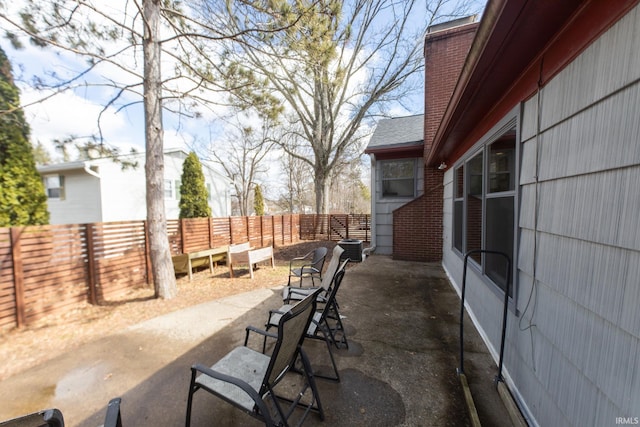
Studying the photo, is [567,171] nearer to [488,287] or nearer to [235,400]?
[488,287]

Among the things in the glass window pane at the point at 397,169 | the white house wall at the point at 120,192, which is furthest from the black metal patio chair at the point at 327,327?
the white house wall at the point at 120,192

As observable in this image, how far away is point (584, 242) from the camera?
134 cm

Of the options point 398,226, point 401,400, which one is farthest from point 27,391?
point 398,226

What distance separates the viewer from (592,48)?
51.5 inches

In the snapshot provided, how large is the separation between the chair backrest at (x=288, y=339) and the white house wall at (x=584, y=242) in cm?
157

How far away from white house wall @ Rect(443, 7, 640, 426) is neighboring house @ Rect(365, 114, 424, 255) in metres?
5.94

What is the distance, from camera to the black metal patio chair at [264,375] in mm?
1459

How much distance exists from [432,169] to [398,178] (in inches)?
42.8

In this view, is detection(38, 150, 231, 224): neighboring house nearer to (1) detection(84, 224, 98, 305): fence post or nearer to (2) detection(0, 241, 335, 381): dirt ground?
(1) detection(84, 224, 98, 305): fence post

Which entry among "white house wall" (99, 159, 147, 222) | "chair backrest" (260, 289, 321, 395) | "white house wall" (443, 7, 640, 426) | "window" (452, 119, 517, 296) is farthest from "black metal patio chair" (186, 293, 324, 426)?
"white house wall" (99, 159, 147, 222)

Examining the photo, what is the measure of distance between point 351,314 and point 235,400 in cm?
243

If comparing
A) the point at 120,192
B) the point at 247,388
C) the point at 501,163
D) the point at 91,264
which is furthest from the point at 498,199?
the point at 120,192

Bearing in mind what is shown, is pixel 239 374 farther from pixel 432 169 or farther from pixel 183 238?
pixel 432 169

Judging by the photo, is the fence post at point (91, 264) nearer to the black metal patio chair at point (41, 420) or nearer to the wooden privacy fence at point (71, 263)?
the wooden privacy fence at point (71, 263)
